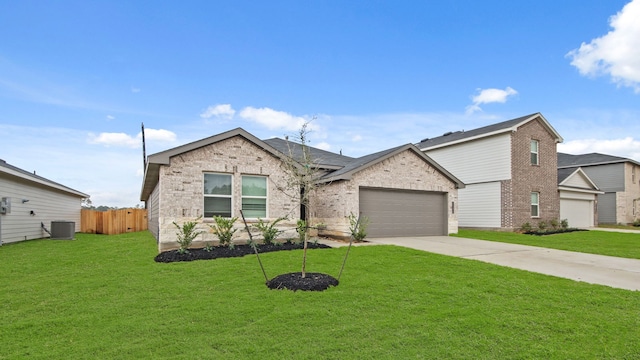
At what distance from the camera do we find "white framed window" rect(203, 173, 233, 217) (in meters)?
11.2

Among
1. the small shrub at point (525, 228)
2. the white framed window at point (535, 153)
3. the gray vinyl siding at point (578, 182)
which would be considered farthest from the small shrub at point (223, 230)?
the gray vinyl siding at point (578, 182)

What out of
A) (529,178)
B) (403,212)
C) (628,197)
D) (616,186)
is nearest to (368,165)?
(403,212)

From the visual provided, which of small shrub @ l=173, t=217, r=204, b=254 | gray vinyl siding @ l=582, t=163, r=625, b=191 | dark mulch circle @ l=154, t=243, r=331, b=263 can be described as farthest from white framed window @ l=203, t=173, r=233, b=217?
gray vinyl siding @ l=582, t=163, r=625, b=191

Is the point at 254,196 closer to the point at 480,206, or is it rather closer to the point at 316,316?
the point at 316,316

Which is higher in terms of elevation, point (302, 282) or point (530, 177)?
point (530, 177)

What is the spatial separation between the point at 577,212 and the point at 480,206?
907 centimetres

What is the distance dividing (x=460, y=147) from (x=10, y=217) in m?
23.6

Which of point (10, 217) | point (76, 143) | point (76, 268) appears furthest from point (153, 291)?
point (76, 143)

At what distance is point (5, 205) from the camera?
41.8 feet

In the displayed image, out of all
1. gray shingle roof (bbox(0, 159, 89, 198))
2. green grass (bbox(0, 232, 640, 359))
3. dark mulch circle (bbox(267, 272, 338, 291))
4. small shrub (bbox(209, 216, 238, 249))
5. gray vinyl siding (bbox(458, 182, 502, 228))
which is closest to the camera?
green grass (bbox(0, 232, 640, 359))

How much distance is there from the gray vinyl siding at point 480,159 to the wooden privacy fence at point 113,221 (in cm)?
2129

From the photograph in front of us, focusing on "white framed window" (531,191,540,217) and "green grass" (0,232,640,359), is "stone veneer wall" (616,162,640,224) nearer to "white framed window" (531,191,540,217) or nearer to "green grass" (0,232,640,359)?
"white framed window" (531,191,540,217)

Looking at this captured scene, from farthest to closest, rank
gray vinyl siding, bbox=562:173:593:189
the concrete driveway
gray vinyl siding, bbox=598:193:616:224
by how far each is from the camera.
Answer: gray vinyl siding, bbox=598:193:616:224 → gray vinyl siding, bbox=562:173:593:189 → the concrete driveway

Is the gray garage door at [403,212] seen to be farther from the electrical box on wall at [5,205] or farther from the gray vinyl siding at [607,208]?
the gray vinyl siding at [607,208]
